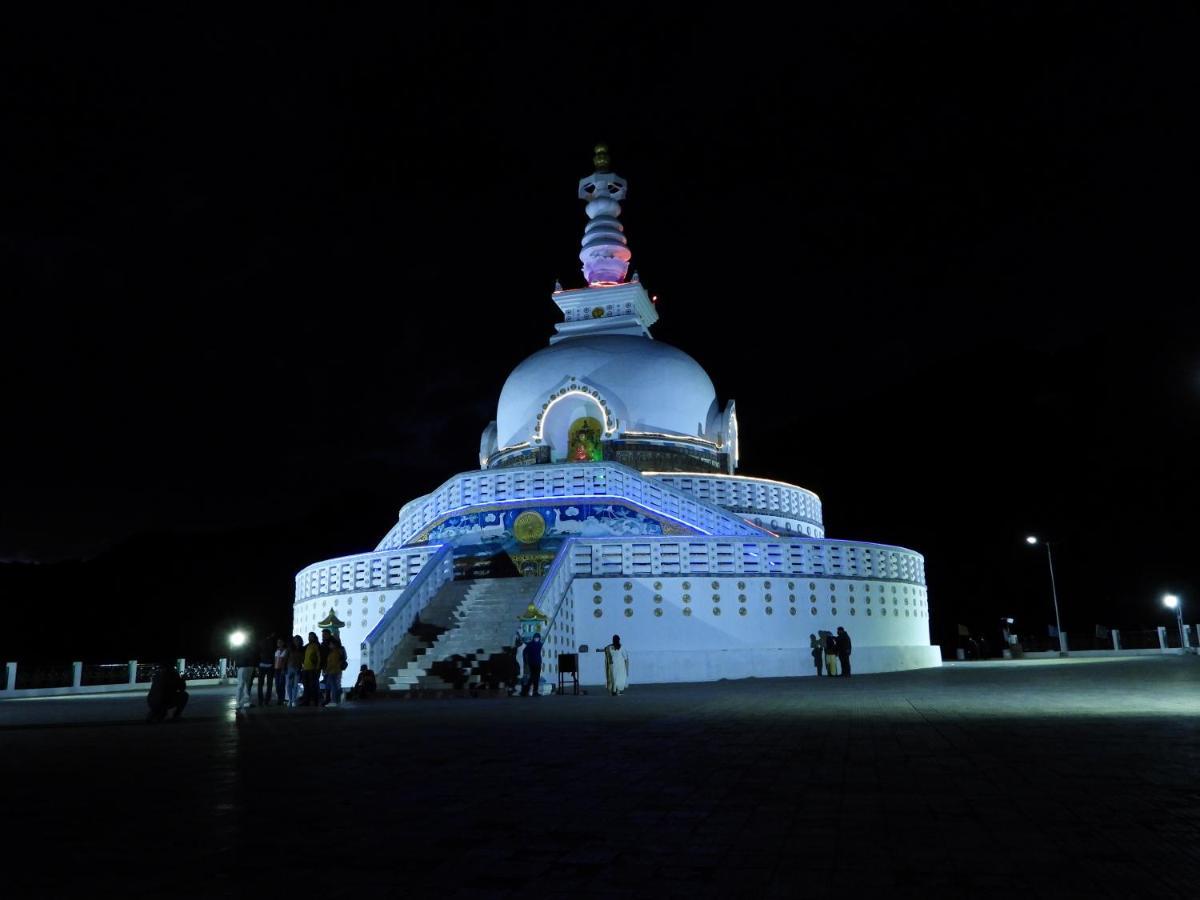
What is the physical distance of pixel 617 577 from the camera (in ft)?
93.3

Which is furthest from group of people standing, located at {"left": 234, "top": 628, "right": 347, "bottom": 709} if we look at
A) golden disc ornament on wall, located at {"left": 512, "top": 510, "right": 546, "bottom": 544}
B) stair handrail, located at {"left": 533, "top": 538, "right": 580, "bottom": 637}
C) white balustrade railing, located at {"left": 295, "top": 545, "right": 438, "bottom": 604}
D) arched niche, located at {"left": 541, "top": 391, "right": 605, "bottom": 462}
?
arched niche, located at {"left": 541, "top": 391, "right": 605, "bottom": 462}

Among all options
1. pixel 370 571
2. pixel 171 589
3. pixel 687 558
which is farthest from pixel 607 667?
pixel 171 589

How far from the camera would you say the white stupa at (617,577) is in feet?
84.8

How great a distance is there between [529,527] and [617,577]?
4.11 m

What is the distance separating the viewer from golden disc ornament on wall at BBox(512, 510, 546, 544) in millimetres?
31094

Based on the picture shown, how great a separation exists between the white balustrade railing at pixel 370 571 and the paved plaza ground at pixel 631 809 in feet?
57.5

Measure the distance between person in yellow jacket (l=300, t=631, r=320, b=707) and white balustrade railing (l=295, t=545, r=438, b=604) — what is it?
359 inches

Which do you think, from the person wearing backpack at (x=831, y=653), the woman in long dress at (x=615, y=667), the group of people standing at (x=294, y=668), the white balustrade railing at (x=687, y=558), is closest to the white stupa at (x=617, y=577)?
the white balustrade railing at (x=687, y=558)

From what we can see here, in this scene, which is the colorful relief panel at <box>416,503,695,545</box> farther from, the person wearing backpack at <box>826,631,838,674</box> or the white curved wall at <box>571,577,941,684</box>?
the person wearing backpack at <box>826,631,838,674</box>

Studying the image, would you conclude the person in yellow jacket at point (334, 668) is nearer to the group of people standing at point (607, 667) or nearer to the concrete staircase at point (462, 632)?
the concrete staircase at point (462, 632)

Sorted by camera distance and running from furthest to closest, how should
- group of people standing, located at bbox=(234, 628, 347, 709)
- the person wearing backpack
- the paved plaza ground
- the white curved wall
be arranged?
the white curved wall
the person wearing backpack
group of people standing, located at bbox=(234, 628, 347, 709)
the paved plaza ground

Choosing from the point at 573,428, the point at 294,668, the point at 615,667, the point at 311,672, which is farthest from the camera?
the point at 573,428

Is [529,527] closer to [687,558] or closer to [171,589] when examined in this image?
[687,558]

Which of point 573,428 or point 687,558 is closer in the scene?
point 687,558
